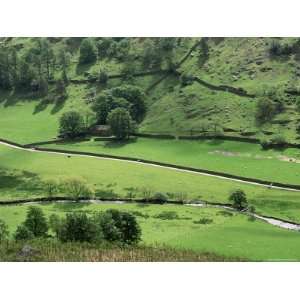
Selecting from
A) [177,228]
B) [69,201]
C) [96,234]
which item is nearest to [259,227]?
[177,228]

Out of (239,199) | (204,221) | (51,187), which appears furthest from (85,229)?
(51,187)

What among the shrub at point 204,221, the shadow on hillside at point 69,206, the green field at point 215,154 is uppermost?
the green field at point 215,154

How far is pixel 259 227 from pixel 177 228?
16.9m

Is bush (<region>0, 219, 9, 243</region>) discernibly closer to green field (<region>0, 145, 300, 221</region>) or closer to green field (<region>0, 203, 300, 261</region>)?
green field (<region>0, 203, 300, 261</region>)

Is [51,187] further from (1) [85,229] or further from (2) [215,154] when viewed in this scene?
(2) [215,154]

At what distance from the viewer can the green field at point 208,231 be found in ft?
331

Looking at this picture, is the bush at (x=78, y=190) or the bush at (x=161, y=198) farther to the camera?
the bush at (x=78, y=190)

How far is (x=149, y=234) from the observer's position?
111m

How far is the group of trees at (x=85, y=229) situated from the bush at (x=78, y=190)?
34255 millimetres

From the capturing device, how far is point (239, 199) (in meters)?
133

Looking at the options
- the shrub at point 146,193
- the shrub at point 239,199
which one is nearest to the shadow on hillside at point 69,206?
the shrub at point 146,193

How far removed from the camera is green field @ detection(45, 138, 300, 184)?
158 m

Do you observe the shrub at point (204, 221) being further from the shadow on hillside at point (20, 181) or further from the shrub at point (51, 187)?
the shadow on hillside at point (20, 181)
